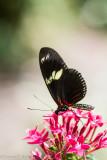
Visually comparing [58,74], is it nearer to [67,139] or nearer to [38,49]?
[67,139]

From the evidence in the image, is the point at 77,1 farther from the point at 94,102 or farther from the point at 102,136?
the point at 102,136

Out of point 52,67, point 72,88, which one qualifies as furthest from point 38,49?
point 52,67

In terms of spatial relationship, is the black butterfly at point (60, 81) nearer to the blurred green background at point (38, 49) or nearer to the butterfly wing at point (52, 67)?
the butterfly wing at point (52, 67)

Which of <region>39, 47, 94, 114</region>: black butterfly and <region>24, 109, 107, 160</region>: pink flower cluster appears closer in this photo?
<region>24, 109, 107, 160</region>: pink flower cluster

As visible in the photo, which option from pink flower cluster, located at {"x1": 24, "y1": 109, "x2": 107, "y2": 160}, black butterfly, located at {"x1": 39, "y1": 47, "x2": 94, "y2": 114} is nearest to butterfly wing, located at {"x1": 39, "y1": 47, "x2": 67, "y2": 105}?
black butterfly, located at {"x1": 39, "y1": 47, "x2": 94, "y2": 114}

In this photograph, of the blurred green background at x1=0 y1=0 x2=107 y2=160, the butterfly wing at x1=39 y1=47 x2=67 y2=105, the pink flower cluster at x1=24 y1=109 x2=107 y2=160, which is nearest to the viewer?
the pink flower cluster at x1=24 y1=109 x2=107 y2=160

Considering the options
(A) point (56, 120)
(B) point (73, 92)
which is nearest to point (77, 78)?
(B) point (73, 92)

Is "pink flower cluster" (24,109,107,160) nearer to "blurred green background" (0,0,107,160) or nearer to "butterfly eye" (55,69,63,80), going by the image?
"butterfly eye" (55,69,63,80)

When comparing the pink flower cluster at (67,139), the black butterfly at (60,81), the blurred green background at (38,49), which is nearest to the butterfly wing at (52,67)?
the black butterfly at (60,81)
